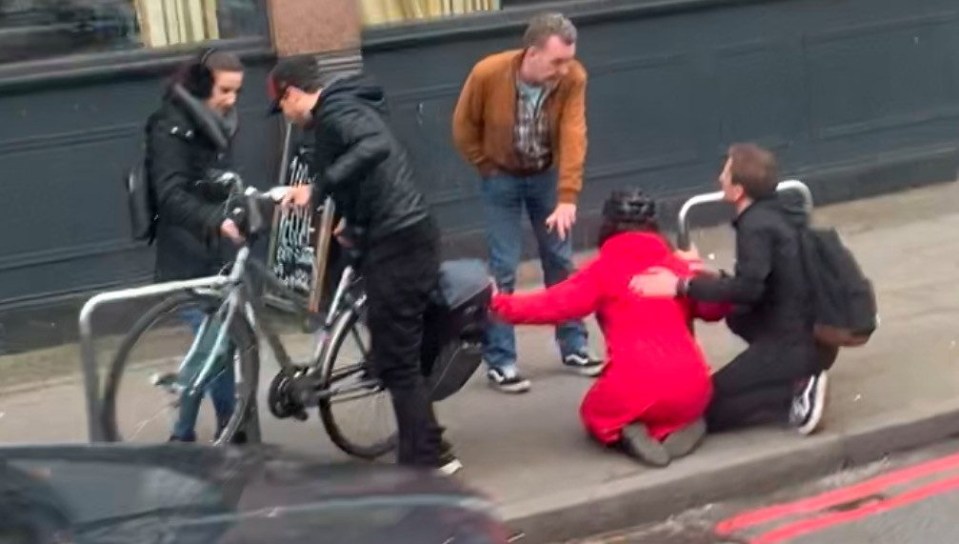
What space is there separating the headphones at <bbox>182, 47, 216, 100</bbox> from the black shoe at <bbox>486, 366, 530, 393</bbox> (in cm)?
198

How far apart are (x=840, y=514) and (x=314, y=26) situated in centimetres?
440

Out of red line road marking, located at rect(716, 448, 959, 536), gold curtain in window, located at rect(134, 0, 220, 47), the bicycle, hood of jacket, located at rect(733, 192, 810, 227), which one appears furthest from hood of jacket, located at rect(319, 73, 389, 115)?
gold curtain in window, located at rect(134, 0, 220, 47)

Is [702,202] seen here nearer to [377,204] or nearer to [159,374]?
[377,204]

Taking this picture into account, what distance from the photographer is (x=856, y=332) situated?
7.09 meters

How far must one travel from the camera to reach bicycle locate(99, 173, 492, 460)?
6824 mm

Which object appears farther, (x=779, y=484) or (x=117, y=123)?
(x=117, y=123)

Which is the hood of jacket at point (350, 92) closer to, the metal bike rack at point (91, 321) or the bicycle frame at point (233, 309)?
the bicycle frame at point (233, 309)

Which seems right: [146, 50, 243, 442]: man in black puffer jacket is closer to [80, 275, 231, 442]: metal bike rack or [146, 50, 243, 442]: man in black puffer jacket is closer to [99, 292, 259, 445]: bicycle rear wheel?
[99, 292, 259, 445]: bicycle rear wheel

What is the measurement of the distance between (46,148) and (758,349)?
4.00 meters

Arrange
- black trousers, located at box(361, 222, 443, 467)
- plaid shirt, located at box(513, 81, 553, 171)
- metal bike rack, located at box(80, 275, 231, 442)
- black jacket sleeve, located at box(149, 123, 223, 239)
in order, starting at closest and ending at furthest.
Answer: metal bike rack, located at box(80, 275, 231, 442)
black trousers, located at box(361, 222, 443, 467)
black jacket sleeve, located at box(149, 123, 223, 239)
plaid shirt, located at box(513, 81, 553, 171)

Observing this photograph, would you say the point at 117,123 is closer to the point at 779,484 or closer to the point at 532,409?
the point at 532,409

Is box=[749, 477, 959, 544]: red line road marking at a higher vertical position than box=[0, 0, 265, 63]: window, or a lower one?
lower

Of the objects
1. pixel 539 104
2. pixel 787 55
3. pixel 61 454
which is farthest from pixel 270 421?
pixel 787 55

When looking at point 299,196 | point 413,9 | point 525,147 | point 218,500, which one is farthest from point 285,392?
point 413,9
